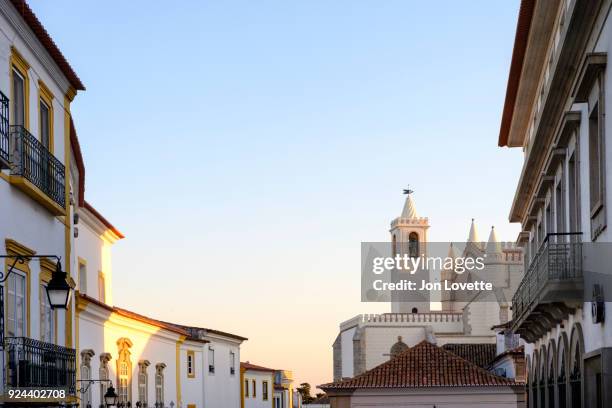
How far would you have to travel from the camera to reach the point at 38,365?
1388cm

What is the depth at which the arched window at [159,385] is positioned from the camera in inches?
1315

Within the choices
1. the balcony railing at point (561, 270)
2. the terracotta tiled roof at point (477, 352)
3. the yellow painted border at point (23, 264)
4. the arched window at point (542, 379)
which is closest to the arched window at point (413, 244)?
the terracotta tiled roof at point (477, 352)

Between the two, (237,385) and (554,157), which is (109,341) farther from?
(237,385)

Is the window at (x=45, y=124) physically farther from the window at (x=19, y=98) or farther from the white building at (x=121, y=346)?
the white building at (x=121, y=346)

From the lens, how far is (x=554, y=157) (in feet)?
51.4

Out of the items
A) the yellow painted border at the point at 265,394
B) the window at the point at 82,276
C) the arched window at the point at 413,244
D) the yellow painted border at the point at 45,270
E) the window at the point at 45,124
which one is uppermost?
the arched window at the point at 413,244

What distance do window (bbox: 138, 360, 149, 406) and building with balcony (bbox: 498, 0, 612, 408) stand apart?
496 inches

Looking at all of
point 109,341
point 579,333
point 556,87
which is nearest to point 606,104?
point 556,87

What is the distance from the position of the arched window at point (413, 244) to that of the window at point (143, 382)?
65.5 metres

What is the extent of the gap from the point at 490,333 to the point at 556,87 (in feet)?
212

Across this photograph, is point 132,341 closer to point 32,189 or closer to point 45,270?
point 45,270

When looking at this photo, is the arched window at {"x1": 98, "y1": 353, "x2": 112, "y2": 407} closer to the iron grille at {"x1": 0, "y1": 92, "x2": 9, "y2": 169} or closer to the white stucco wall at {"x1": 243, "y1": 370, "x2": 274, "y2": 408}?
the iron grille at {"x1": 0, "y1": 92, "x2": 9, "y2": 169}

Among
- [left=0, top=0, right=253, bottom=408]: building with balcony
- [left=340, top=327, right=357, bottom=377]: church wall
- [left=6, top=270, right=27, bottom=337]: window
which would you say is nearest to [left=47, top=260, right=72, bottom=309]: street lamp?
[left=0, top=0, right=253, bottom=408]: building with balcony

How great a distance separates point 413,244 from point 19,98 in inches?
3270
